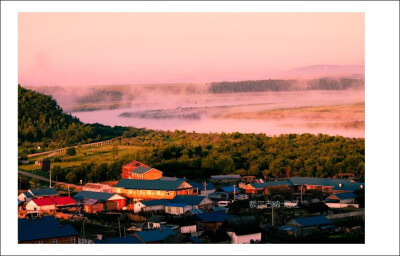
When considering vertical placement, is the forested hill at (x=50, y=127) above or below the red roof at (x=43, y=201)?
above

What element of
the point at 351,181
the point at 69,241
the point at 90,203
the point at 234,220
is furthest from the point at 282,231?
the point at 351,181

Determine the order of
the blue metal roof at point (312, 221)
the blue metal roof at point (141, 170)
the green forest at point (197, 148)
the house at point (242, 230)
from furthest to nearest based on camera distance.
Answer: the green forest at point (197, 148) → the blue metal roof at point (141, 170) → the blue metal roof at point (312, 221) → the house at point (242, 230)

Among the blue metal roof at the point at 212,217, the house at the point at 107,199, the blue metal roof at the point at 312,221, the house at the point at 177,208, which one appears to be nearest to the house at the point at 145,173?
the house at the point at 107,199

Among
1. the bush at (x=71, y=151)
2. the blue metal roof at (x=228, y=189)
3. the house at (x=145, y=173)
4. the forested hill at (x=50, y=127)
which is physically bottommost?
the blue metal roof at (x=228, y=189)

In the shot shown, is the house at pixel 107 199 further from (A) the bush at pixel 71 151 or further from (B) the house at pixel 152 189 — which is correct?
(A) the bush at pixel 71 151

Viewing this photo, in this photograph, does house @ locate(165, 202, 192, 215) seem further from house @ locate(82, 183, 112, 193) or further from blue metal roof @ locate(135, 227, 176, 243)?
house @ locate(82, 183, 112, 193)

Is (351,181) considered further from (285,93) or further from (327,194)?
(285,93)

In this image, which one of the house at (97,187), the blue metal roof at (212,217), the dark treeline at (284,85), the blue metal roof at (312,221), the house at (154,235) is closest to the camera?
the house at (154,235)

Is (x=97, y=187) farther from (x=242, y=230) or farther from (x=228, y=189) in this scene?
(x=242, y=230)
